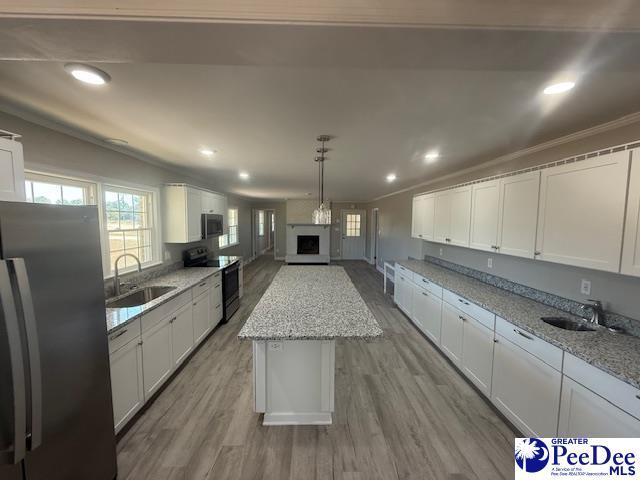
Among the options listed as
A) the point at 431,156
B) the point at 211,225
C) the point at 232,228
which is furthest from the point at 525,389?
the point at 232,228

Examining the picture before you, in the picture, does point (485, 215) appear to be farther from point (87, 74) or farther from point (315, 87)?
point (87, 74)

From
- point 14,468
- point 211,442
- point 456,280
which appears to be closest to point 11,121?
point 14,468

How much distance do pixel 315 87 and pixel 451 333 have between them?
9.53 feet

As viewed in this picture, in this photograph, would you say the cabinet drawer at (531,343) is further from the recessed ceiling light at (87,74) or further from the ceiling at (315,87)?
the recessed ceiling light at (87,74)

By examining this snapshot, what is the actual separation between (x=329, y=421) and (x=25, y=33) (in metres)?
2.75

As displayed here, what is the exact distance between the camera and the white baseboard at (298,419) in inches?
84.2

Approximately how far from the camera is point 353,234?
9.95 m

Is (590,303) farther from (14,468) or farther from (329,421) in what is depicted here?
(14,468)

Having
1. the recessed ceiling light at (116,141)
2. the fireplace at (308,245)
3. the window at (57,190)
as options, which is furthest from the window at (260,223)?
the window at (57,190)

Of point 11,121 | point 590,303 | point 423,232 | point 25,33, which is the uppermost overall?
point 11,121

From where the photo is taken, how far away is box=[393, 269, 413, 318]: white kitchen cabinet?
4.25 metres

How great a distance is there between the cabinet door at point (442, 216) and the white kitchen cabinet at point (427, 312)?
0.84m

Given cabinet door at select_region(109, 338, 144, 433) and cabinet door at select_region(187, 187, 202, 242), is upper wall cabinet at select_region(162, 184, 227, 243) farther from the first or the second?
cabinet door at select_region(109, 338, 144, 433)

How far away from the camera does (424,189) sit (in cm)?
521
